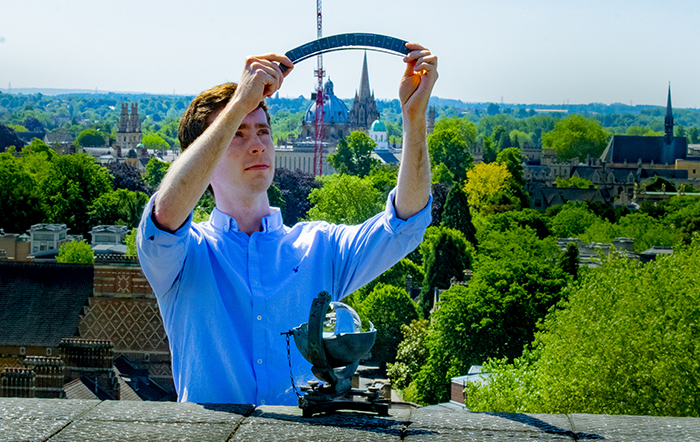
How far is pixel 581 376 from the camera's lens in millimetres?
21516

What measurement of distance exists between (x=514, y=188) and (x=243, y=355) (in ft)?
303

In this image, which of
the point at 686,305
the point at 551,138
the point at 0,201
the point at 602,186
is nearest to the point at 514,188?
the point at 602,186

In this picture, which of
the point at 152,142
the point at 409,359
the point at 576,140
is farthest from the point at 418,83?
the point at 152,142

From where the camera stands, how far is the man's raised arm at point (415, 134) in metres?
4.22

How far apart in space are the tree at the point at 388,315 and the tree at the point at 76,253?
1520 cm

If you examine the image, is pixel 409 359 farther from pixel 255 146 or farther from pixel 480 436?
pixel 480 436

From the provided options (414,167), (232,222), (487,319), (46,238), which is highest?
(414,167)

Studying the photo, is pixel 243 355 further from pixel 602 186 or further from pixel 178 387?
pixel 602 186

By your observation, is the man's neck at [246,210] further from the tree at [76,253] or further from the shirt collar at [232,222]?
the tree at [76,253]

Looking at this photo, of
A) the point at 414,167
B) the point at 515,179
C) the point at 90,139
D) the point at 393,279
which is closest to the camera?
the point at 414,167

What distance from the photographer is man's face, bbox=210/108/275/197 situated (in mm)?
4441

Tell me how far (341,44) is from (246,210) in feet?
2.79

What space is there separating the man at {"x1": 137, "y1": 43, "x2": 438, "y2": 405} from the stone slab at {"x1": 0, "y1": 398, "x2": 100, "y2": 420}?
681 millimetres

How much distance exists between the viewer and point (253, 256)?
14.5 feet
